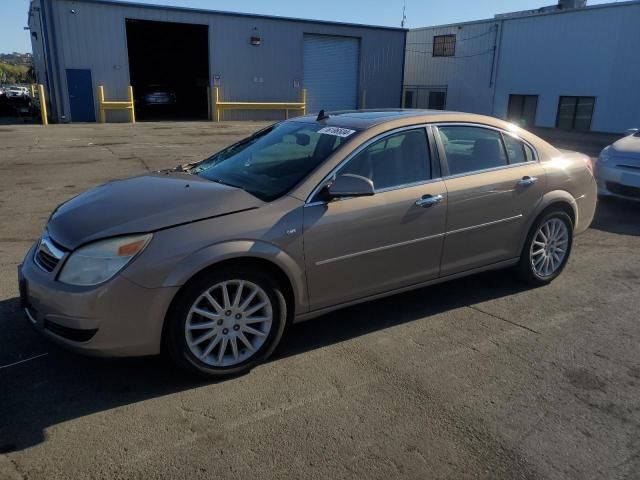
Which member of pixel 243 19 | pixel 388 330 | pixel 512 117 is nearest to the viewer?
pixel 388 330

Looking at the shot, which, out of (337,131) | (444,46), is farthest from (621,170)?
(444,46)

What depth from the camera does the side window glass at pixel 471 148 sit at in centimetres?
422

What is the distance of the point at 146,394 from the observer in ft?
10.3

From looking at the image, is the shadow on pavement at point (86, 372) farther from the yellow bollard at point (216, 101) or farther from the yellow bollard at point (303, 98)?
the yellow bollard at point (303, 98)

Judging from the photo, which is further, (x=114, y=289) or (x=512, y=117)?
(x=512, y=117)

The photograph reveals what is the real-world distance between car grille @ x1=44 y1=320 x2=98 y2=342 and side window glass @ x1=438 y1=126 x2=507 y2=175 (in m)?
2.79

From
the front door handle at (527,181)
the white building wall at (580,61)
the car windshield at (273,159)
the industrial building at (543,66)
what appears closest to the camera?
the car windshield at (273,159)

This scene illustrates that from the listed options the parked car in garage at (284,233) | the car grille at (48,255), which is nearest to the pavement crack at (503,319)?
the parked car in garage at (284,233)

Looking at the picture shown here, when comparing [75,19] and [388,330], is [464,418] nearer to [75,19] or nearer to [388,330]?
[388,330]

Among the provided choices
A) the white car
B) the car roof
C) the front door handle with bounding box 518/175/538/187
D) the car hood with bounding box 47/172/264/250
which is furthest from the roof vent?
the car hood with bounding box 47/172/264/250

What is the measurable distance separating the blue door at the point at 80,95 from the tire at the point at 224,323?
869 inches

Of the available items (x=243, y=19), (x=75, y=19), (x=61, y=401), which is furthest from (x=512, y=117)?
(x=61, y=401)

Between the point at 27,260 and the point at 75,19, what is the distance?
845 inches

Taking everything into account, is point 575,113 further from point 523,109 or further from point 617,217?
point 617,217
